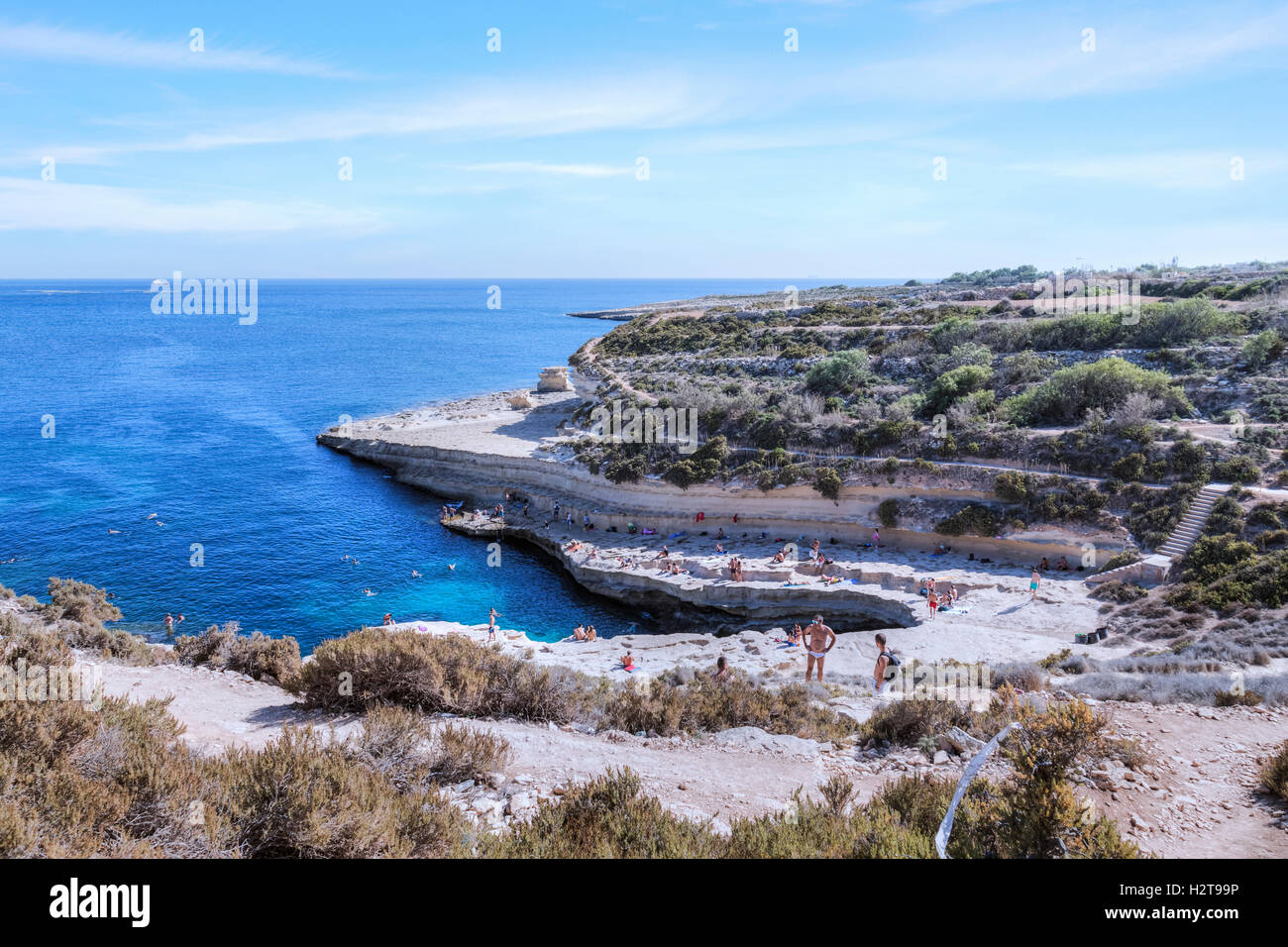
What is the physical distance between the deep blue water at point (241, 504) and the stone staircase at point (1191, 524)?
15795 millimetres

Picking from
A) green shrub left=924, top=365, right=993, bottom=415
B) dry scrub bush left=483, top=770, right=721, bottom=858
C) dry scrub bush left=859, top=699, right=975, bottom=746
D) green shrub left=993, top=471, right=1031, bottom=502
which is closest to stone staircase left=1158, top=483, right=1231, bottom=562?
green shrub left=993, top=471, right=1031, bottom=502

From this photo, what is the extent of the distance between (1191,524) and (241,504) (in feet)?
124

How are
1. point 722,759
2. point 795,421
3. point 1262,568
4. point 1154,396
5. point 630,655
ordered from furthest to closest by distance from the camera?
point 795,421 < point 1154,396 < point 630,655 < point 1262,568 < point 722,759

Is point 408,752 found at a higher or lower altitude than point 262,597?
higher

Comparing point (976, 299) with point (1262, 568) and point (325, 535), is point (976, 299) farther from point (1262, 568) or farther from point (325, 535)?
point (325, 535)

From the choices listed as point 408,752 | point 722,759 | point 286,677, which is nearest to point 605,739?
point 722,759

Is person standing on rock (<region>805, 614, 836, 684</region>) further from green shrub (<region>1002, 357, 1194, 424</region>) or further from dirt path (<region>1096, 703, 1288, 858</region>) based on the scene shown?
green shrub (<region>1002, 357, 1194, 424</region>)

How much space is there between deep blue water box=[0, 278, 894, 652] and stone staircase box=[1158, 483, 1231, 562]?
15.8m

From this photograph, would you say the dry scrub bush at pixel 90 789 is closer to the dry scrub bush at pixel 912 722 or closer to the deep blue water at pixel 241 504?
the dry scrub bush at pixel 912 722

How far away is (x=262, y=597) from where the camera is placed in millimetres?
Answer: 23422

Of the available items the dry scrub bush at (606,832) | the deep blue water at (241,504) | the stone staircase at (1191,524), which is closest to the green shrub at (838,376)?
the stone staircase at (1191,524)

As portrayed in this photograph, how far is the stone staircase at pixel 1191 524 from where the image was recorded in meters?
19.0
